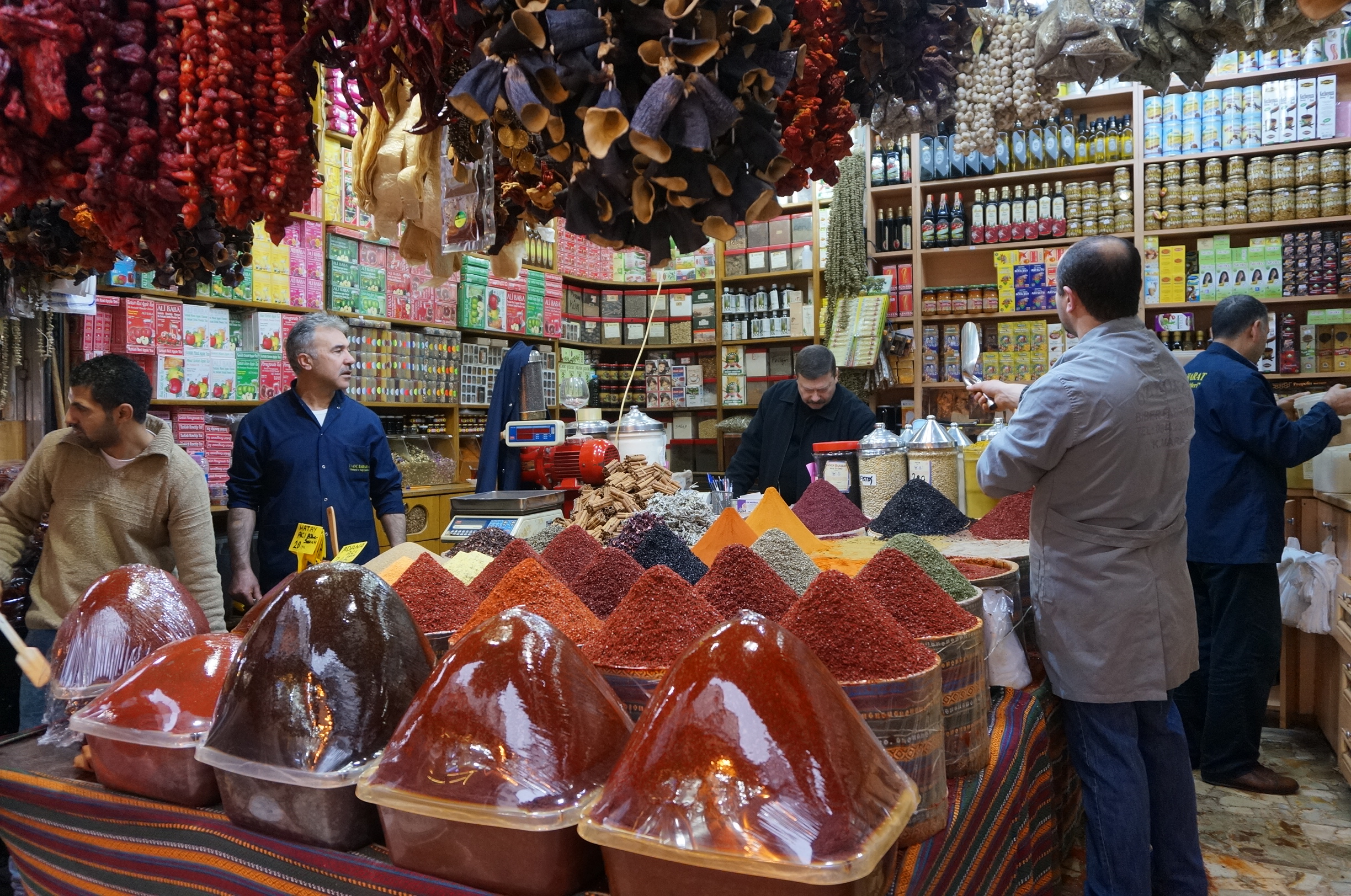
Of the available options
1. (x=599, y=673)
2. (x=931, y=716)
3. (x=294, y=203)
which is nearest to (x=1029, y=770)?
(x=931, y=716)

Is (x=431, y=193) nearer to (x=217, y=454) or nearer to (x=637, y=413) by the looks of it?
(x=637, y=413)

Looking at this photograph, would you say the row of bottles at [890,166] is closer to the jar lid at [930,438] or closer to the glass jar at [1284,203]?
the glass jar at [1284,203]

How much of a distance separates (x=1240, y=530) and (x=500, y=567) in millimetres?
2616

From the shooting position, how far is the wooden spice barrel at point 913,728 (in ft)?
3.19

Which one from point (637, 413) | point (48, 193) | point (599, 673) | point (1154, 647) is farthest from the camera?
point (637, 413)

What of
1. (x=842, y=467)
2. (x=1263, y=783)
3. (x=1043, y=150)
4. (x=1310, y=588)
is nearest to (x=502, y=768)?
(x=842, y=467)

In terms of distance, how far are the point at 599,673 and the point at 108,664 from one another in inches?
30.1

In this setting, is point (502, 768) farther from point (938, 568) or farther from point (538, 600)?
point (938, 568)

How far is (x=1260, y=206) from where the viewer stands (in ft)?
15.0

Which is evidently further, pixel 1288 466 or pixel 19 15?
pixel 1288 466

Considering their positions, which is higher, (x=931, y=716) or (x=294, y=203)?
(x=294, y=203)

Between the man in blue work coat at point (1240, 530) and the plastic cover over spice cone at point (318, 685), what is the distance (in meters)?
2.81

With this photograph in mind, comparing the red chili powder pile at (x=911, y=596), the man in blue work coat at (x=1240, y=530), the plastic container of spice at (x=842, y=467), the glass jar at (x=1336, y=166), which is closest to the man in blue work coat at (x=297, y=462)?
the plastic container of spice at (x=842, y=467)

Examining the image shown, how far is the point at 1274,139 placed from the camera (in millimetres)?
4508
